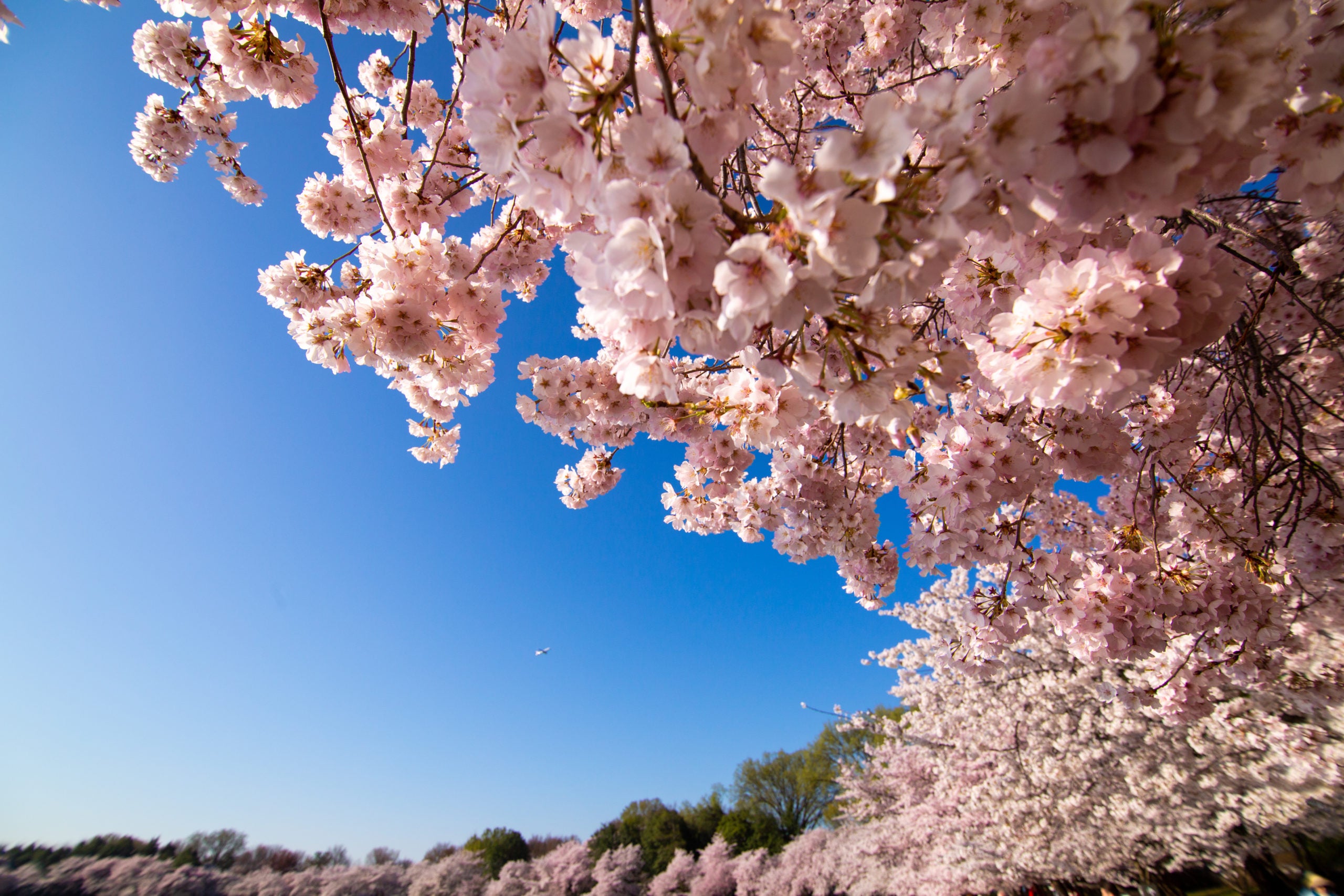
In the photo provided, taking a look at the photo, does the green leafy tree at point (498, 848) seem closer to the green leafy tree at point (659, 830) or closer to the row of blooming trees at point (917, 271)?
the green leafy tree at point (659, 830)

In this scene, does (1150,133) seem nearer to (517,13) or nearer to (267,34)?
(517,13)

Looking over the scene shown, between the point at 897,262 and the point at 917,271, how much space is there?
0.28 ft

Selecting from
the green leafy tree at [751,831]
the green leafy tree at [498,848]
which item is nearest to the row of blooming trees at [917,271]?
the green leafy tree at [751,831]

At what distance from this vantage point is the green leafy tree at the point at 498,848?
2658cm

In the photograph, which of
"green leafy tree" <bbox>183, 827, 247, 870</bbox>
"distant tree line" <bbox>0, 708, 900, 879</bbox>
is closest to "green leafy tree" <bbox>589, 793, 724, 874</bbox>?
"distant tree line" <bbox>0, 708, 900, 879</bbox>

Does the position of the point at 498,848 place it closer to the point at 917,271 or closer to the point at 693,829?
the point at 693,829

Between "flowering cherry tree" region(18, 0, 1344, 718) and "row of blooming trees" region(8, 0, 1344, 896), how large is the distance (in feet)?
0.04

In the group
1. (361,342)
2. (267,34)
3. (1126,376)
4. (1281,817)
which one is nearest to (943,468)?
(1126,376)

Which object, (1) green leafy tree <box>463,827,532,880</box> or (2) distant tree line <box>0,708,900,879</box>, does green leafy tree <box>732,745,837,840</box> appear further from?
(1) green leafy tree <box>463,827,532,880</box>

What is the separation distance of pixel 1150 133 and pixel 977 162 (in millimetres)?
295

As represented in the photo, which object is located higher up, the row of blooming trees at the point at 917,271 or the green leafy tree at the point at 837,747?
the green leafy tree at the point at 837,747

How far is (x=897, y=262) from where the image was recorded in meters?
0.90

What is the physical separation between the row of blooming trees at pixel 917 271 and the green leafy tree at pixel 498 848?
103 ft

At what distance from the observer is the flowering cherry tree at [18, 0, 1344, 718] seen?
88cm
